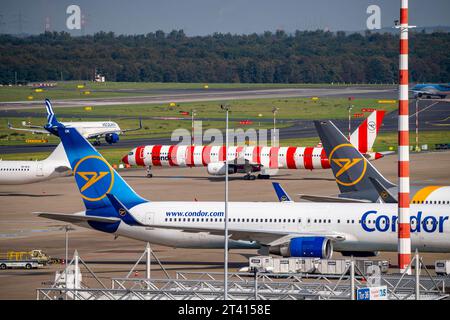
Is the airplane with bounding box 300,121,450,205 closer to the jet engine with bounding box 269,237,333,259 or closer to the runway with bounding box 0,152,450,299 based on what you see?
the runway with bounding box 0,152,450,299

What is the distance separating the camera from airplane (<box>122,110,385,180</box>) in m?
135

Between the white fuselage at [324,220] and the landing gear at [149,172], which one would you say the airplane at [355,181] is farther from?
the landing gear at [149,172]

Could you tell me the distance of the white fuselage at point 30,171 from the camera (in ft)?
388

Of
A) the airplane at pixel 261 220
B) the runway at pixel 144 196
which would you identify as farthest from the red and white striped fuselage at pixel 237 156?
the airplane at pixel 261 220

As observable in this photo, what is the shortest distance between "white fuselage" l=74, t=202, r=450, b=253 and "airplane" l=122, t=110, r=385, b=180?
196 ft

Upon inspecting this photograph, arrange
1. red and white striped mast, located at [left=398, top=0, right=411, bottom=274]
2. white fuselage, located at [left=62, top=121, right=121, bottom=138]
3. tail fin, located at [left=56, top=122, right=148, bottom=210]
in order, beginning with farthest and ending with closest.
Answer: white fuselage, located at [left=62, top=121, right=121, bottom=138] < tail fin, located at [left=56, top=122, right=148, bottom=210] < red and white striped mast, located at [left=398, top=0, right=411, bottom=274]

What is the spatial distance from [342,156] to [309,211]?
13.4 metres

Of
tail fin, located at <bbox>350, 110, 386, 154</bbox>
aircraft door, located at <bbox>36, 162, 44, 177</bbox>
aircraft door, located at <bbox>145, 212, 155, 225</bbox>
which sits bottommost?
aircraft door, located at <bbox>145, 212, 155, 225</bbox>

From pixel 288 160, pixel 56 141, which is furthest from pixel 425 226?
pixel 56 141

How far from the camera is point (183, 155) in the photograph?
5556 inches

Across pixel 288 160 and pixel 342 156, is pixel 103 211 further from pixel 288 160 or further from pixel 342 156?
pixel 288 160

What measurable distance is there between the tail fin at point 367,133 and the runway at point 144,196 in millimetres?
6248

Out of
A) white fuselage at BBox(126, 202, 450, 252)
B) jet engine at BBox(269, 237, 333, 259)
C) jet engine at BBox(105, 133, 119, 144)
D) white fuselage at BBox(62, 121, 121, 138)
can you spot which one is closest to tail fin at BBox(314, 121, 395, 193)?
white fuselage at BBox(126, 202, 450, 252)
